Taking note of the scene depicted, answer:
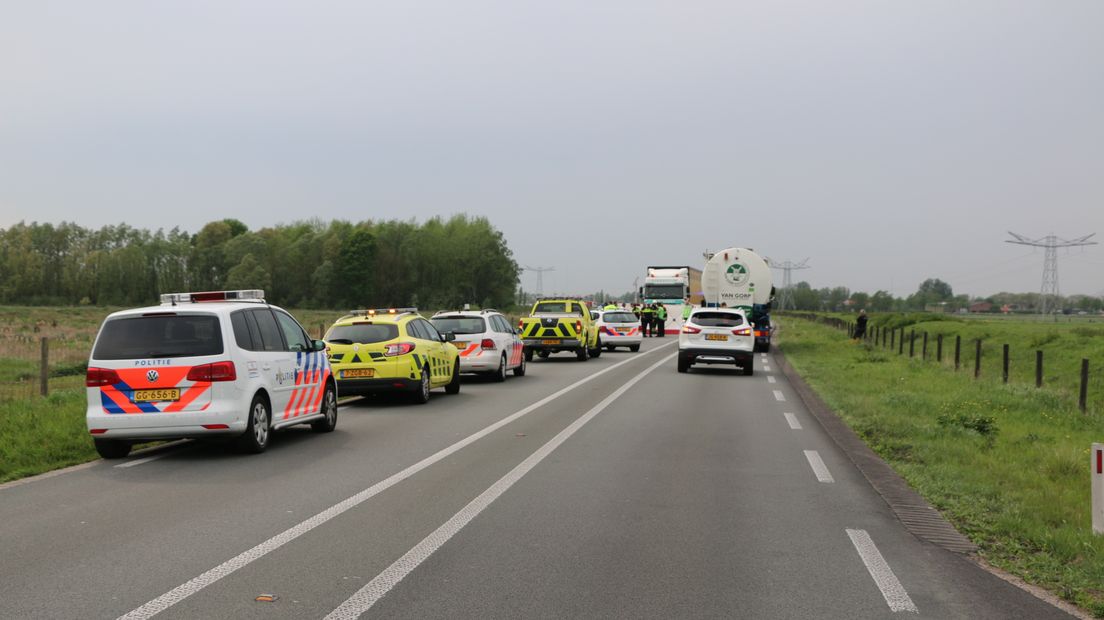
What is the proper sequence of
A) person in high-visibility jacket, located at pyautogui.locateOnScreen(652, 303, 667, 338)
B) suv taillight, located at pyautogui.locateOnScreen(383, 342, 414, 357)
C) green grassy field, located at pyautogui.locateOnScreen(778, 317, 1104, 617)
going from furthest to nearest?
person in high-visibility jacket, located at pyautogui.locateOnScreen(652, 303, 667, 338), suv taillight, located at pyautogui.locateOnScreen(383, 342, 414, 357), green grassy field, located at pyautogui.locateOnScreen(778, 317, 1104, 617)

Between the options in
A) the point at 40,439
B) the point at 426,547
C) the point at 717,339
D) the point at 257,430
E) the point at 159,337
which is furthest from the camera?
the point at 717,339

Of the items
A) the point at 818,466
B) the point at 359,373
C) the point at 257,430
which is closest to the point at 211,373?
the point at 257,430

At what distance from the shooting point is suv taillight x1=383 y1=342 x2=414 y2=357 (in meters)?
15.3

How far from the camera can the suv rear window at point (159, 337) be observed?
985 cm

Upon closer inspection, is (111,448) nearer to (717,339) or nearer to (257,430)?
(257,430)

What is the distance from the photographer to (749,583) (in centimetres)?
536

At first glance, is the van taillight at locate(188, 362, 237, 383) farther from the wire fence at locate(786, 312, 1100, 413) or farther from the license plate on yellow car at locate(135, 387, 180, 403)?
the wire fence at locate(786, 312, 1100, 413)

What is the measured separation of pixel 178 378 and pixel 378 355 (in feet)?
18.5

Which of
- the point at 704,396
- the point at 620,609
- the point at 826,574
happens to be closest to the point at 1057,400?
the point at 704,396

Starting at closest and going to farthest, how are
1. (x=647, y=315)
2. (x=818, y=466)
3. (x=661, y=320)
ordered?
1. (x=818, y=466)
2. (x=661, y=320)
3. (x=647, y=315)

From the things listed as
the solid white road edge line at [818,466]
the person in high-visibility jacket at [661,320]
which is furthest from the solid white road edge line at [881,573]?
Answer: the person in high-visibility jacket at [661,320]

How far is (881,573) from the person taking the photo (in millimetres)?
5637

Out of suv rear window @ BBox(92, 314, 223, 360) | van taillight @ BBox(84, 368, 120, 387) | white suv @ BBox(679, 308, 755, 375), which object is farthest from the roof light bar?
white suv @ BBox(679, 308, 755, 375)

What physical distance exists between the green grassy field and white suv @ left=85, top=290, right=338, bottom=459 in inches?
268
